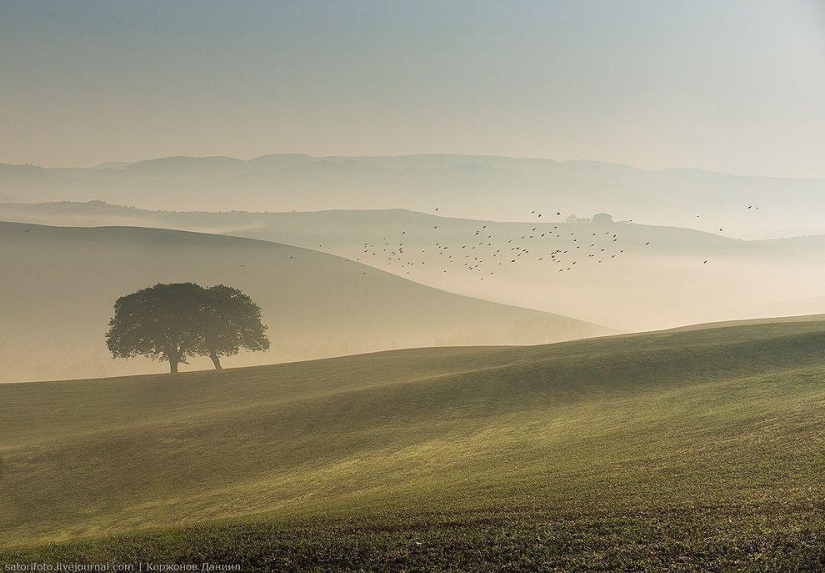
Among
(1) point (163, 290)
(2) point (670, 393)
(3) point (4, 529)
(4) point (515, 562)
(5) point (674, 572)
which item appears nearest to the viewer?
(5) point (674, 572)

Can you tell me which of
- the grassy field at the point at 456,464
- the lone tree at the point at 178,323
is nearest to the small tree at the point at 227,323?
the lone tree at the point at 178,323

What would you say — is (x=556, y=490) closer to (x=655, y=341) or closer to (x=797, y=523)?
(x=797, y=523)

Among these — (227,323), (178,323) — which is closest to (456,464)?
(178,323)

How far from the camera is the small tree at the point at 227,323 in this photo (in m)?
Answer: 99.0

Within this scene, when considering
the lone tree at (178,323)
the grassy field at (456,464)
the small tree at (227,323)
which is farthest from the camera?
the small tree at (227,323)

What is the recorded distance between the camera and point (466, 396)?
180ft

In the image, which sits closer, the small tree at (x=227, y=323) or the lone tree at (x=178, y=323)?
the lone tree at (x=178, y=323)

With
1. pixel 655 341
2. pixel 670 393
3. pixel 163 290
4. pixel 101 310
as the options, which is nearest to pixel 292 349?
pixel 101 310

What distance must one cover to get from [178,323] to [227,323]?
23.0ft

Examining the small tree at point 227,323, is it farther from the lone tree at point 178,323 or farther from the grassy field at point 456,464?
the grassy field at point 456,464

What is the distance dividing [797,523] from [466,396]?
33.9 metres

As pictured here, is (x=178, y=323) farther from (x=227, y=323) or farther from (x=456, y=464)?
(x=456, y=464)

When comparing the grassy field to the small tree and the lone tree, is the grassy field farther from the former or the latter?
the small tree

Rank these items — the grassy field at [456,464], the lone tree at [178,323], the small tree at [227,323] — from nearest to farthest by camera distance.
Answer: the grassy field at [456,464]
the lone tree at [178,323]
the small tree at [227,323]
